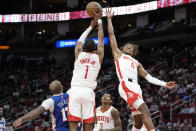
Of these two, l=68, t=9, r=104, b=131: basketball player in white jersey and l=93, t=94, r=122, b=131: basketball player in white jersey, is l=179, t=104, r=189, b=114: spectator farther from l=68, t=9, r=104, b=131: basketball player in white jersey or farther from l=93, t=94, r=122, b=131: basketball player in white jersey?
l=68, t=9, r=104, b=131: basketball player in white jersey

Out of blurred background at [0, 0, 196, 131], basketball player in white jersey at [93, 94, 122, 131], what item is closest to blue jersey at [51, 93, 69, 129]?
basketball player in white jersey at [93, 94, 122, 131]

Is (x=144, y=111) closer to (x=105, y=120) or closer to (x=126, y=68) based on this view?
(x=126, y=68)

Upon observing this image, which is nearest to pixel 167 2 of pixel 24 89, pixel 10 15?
pixel 24 89

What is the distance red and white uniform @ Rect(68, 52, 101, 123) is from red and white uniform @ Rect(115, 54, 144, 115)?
33.8 inches

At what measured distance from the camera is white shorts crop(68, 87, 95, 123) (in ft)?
17.2

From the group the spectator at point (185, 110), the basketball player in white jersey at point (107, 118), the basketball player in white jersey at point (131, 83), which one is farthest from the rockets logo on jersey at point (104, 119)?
the spectator at point (185, 110)

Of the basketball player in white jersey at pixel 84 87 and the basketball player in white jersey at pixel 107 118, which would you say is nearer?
the basketball player in white jersey at pixel 84 87

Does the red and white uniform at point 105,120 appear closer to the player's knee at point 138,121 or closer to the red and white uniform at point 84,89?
the player's knee at point 138,121

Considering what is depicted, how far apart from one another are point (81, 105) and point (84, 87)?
0.95 feet

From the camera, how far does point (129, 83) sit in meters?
6.14

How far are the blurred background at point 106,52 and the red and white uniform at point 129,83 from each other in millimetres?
7012

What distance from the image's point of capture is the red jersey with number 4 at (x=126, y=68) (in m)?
6.21

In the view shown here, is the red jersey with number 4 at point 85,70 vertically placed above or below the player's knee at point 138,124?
above

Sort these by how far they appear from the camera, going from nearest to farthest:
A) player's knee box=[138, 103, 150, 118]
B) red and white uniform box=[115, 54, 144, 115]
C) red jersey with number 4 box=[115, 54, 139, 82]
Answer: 1. player's knee box=[138, 103, 150, 118]
2. red and white uniform box=[115, 54, 144, 115]
3. red jersey with number 4 box=[115, 54, 139, 82]
